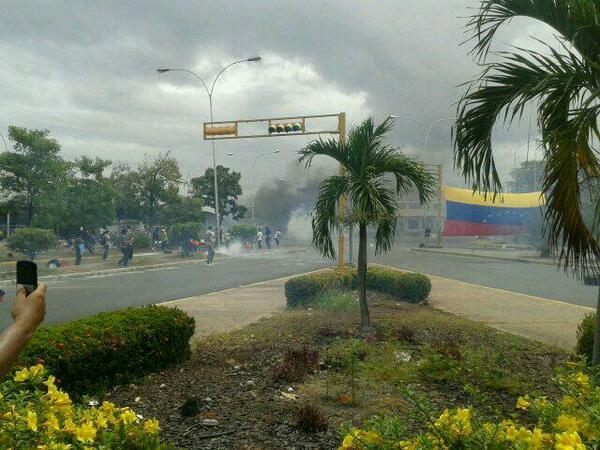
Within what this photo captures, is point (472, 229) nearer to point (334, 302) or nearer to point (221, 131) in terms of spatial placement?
point (221, 131)

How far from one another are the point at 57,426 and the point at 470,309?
35.6 ft

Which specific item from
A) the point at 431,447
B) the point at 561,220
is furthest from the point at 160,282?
the point at 431,447

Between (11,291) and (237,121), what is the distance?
8.32 metres

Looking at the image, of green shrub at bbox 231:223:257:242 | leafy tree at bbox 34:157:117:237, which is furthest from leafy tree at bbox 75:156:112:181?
green shrub at bbox 231:223:257:242

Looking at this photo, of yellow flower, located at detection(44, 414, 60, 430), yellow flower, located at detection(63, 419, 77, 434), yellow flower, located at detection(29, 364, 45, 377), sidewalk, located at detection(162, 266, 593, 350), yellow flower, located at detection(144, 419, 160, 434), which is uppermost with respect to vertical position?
yellow flower, located at detection(29, 364, 45, 377)

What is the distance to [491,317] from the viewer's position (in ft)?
35.4

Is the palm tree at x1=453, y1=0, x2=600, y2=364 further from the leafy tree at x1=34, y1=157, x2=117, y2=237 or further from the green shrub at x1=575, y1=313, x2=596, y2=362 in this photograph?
the leafy tree at x1=34, y1=157, x2=117, y2=237

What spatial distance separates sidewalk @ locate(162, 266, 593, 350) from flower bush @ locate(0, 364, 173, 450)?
21.5 ft

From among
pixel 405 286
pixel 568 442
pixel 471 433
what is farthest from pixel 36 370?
pixel 405 286

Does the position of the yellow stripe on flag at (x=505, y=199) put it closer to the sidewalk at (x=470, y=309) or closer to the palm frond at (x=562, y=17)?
the sidewalk at (x=470, y=309)

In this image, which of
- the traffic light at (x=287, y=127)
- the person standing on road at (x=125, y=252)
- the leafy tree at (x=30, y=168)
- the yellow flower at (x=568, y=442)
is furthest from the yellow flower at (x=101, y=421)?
the leafy tree at (x=30, y=168)

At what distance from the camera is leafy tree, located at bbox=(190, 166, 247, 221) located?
2005 inches

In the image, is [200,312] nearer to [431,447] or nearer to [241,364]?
[241,364]

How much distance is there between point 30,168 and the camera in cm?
2839
